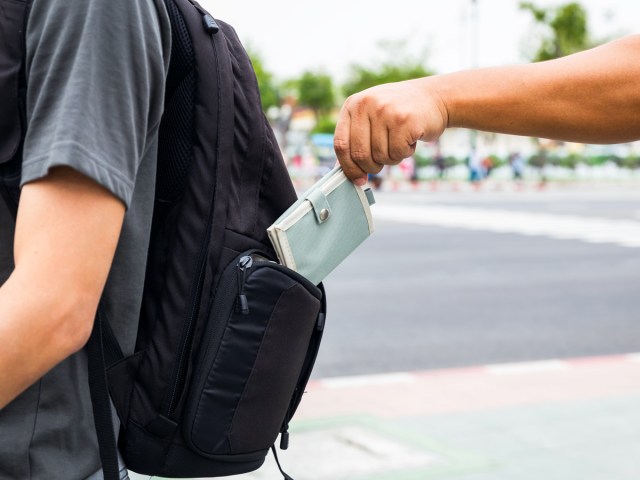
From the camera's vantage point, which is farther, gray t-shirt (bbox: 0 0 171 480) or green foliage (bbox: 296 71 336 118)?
green foliage (bbox: 296 71 336 118)

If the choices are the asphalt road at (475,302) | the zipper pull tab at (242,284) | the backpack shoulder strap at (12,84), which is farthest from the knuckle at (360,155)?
the asphalt road at (475,302)

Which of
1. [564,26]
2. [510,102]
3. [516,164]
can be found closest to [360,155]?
[510,102]

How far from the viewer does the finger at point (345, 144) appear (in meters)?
1.44

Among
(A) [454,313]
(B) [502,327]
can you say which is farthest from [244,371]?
(A) [454,313]

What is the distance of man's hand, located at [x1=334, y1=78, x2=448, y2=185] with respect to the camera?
4.68 ft

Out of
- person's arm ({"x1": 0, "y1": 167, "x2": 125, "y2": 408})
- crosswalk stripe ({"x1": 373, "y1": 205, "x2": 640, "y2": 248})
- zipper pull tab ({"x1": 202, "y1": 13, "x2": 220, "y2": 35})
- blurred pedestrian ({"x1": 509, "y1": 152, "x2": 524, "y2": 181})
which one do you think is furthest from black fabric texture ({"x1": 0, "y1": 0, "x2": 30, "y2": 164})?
blurred pedestrian ({"x1": 509, "y1": 152, "x2": 524, "y2": 181})

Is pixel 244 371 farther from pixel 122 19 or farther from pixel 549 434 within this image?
pixel 549 434

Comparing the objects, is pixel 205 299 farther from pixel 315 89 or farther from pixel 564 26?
pixel 315 89

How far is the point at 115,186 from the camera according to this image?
3.58 feet

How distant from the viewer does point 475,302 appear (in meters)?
9.19

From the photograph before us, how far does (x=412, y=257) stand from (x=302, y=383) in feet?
36.7

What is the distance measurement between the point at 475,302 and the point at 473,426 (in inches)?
171

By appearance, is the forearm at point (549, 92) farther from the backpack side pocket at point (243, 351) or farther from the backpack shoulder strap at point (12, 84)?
the backpack shoulder strap at point (12, 84)

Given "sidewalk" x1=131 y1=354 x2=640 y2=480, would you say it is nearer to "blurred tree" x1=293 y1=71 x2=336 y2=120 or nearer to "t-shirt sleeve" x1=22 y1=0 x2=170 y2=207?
"t-shirt sleeve" x1=22 y1=0 x2=170 y2=207
